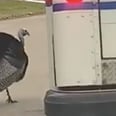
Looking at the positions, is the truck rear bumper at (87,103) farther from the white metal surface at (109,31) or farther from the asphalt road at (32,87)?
the asphalt road at (32,87)

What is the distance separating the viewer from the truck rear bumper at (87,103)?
5254 mm

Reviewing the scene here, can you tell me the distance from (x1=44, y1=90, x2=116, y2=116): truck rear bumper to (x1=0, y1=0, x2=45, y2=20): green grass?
57.2 feet

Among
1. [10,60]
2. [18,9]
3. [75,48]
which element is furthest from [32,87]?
[18,9]

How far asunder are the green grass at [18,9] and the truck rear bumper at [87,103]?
1745 centimetres

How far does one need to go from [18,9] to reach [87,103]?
21114 millimetres

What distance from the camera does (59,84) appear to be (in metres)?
5.40

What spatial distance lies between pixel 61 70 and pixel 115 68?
1.51ft

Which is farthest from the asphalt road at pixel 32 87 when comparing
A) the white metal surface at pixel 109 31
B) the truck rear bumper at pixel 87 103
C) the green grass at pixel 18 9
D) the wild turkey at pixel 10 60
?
the green grass at pixel 18 9

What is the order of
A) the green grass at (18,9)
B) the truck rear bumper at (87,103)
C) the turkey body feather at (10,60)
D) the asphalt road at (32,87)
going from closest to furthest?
1. the truck rear bumper at (87,103)
2. the turkey body feather at (10,60)
3. the asphalt road at (32,87)
4. the green grass at (18,9)

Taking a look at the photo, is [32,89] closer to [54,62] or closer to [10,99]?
[10,99]

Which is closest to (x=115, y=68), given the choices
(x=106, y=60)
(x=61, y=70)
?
(x=106, y=60)

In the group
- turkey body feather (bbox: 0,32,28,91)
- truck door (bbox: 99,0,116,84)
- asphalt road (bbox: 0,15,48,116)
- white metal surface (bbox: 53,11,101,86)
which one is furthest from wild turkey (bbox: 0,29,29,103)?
truck door (bbox: 99,0,116,84)

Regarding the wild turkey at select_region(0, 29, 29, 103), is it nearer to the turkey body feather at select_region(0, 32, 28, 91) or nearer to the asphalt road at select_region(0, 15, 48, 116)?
the turkey body feather at select_region(0, 32, 28, 91)

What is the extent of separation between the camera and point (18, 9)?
2614 cm
